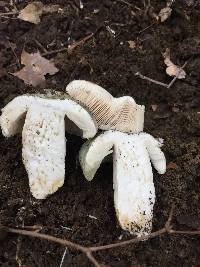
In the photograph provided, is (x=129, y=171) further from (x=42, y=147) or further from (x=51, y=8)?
(x=51, y=8)

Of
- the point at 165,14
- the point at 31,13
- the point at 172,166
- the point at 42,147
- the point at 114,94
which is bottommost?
the point at 172,166

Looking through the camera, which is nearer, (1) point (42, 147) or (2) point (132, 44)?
(1) point (42, 147)

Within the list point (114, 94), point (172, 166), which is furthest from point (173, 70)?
point (172, 166)

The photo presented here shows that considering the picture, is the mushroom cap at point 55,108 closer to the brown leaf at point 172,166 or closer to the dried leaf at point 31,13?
the brown leaf at point 172,166

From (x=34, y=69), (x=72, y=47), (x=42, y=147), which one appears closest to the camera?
(x=42, y=147)

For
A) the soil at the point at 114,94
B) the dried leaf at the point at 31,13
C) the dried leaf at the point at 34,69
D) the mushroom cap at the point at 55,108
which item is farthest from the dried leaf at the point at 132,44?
the mushroom cap at the point at 55,108

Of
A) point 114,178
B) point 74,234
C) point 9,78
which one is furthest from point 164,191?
point 9,78
